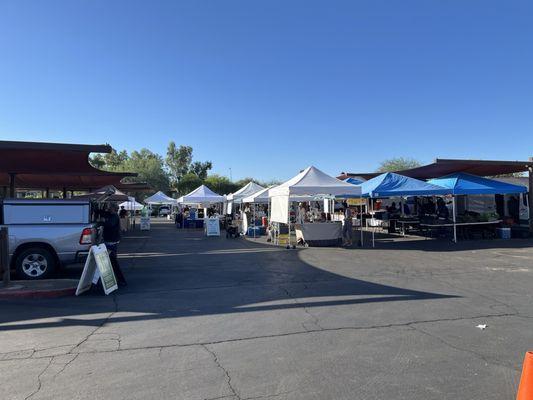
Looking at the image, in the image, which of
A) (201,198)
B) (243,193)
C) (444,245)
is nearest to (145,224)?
(201,198)

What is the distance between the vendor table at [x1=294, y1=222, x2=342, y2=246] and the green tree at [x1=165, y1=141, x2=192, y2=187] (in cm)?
8996

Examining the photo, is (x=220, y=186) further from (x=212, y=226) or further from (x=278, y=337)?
(x=278, y=337)

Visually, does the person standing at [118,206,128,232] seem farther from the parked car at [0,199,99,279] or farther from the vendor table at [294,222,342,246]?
the parked car at [0,199,99,279]

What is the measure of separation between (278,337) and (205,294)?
3390 millimetres

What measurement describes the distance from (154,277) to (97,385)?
7.10 m

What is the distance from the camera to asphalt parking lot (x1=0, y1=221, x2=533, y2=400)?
14.9ft

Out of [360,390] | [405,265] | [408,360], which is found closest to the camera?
[360,390]

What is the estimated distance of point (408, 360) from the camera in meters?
5.24

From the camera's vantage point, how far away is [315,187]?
18.3m

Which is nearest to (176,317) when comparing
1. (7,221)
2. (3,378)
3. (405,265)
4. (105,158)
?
(3,378)

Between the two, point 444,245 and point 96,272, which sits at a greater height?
point 96,272

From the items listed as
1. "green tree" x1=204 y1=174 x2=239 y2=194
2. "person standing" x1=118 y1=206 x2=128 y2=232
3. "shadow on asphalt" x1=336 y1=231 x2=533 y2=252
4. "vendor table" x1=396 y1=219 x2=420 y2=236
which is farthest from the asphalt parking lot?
"green tree" x1=204 y1=174 x2=239 y2=194

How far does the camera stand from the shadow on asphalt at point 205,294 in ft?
25.1

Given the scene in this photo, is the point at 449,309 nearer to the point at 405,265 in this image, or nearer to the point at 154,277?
the point at 405,265
